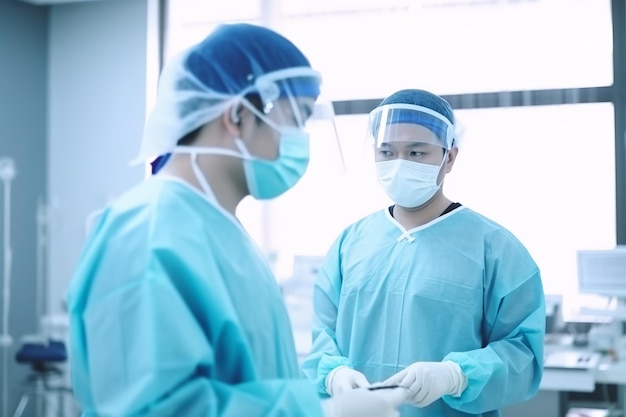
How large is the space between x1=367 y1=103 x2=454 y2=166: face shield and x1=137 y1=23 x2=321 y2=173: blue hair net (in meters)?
0.72

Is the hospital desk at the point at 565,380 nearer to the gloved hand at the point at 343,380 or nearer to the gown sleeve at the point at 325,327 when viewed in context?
the gown sleeve at the point at 325,327

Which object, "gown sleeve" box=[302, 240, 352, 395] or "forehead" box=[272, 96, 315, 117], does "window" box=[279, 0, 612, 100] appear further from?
"forehead" box=[272, 96, 315, 117]

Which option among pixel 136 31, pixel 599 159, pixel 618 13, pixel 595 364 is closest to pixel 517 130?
pixel 599 159

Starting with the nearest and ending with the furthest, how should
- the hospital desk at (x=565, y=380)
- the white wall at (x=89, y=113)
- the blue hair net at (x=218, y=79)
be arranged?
the blue hair net at (x=218, y=79) → the hospital desk at (x=565, y=380) → the white wall at (x=89, y=113)

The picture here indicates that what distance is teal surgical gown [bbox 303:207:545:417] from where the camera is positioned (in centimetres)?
166

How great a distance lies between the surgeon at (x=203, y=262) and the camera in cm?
94

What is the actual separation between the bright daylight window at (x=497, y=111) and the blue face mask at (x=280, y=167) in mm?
2467

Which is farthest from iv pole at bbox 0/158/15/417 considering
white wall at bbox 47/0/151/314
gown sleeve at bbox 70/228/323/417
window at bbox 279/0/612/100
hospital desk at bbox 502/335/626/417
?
gown sleeve at bbox 70/228/323/417

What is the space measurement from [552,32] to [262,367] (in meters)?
3.42

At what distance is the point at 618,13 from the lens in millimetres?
3934

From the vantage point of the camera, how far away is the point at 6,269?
13.7 ft

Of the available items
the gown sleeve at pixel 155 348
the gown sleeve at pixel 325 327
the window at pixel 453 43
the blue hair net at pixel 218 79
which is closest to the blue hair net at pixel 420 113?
the gown sleeve at pixel 325 327

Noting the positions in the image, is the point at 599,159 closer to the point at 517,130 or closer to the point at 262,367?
the point at 517,130

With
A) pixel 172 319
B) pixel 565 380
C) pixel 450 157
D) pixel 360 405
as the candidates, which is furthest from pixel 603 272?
pixel 172 319
